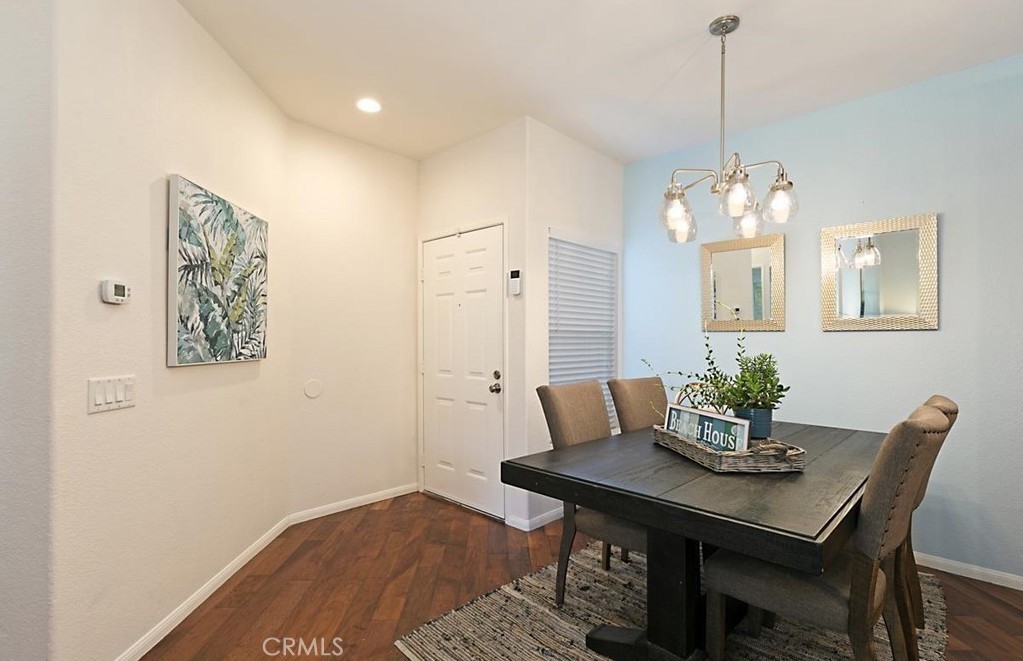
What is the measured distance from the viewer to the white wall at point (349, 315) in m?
3.29

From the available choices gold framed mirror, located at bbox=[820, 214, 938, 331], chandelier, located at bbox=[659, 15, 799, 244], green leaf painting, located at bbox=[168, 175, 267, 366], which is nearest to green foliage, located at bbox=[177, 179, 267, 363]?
green leaf painting, located at bbox=[168, 175, 267, 366]

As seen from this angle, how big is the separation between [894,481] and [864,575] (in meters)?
0.29

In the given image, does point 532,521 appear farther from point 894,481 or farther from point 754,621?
point 894,481

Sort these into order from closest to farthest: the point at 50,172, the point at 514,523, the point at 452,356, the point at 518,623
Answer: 1. the point at 50,172
2. the point at 518,623
3. the point at 514,523
4. the point at 452,356

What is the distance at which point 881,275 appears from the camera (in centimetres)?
284

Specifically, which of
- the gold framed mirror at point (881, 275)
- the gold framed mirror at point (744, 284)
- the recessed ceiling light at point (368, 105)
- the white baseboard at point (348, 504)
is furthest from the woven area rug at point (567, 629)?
the recessed ceiling light at point (368, 105)

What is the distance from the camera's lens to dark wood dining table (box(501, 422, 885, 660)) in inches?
50.0

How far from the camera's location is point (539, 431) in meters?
3.28

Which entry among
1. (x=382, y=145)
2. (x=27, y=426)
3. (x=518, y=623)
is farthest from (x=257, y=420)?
(x=382, y=145)

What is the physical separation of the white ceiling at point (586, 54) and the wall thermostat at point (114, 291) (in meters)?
1.33

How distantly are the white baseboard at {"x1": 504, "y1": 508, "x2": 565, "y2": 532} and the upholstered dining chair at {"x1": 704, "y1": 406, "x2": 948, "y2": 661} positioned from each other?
1.62 meters

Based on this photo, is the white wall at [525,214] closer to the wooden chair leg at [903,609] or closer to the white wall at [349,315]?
the white wall at [349,315]

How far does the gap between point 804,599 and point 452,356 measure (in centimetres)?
267

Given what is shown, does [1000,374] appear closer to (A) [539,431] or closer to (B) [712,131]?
(B) [712,131]
